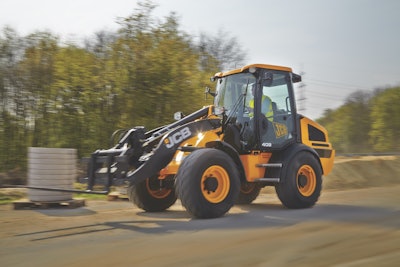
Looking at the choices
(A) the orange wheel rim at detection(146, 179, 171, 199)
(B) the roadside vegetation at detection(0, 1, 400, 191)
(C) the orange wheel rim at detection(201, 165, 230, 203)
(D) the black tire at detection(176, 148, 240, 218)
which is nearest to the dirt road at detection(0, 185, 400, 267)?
(D) the black tire at detection(176, 148, 240, 218)

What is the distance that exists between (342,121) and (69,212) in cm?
4054

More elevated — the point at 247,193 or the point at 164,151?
the point at 164,151

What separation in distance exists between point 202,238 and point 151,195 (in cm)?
324

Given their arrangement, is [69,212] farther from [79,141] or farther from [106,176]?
[79,141]

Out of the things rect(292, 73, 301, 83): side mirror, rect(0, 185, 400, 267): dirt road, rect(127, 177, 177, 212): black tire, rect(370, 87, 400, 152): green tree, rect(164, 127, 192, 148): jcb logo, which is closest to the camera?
rect(0, 185, 400, 267): dirt road

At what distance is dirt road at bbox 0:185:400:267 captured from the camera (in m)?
4.41

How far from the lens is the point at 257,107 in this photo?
828 centimetres

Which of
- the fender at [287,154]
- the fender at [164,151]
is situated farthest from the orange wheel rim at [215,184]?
the fender at [287,154]

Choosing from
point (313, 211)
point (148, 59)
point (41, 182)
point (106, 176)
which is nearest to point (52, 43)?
point (148, 59)

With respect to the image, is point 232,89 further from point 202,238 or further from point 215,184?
point 202,238

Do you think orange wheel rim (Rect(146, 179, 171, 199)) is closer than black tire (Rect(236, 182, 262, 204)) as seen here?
Yes

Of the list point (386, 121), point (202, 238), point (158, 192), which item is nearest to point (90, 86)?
point (158, 192)

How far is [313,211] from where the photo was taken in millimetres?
7961

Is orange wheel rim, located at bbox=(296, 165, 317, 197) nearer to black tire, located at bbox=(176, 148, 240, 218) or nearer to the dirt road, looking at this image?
the dirt road
